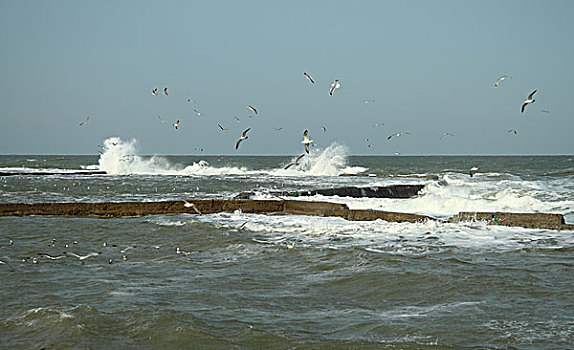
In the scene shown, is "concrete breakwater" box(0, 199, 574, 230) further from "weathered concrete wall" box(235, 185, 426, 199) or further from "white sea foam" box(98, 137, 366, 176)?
"white sea foam" box(98, 137, 366, 176)

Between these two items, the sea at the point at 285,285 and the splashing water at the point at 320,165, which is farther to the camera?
the splashing water at the point at 320,165

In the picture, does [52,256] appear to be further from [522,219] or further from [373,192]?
[373,192]

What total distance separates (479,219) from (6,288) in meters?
8.91

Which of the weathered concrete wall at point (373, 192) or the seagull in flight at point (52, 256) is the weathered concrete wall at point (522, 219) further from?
the seagull in flight at point (52, 256)

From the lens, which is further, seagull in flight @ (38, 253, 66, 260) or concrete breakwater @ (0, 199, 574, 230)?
concrete breakwater @ (0, 199, 574, 230)

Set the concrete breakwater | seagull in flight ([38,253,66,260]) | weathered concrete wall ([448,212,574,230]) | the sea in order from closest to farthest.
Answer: the sea → seagull in flight ([38,253,66,260]) → weathered concrete wall ([448,212,574,230]) → the concrete breakwater

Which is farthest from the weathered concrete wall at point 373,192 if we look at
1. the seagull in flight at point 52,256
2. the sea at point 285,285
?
the seagull in flight at point 52,256

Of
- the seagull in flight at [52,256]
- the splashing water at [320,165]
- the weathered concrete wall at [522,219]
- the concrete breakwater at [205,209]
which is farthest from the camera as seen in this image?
the splashing water at [320,165]

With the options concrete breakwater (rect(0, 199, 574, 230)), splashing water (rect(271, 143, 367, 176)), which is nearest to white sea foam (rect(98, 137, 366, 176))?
splashing water (rect(271, 143, 367, 176))

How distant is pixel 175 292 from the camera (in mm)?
7152

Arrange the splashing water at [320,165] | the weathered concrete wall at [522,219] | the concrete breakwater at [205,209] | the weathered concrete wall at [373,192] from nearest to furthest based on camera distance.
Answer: the weathered concrete wall at [522,219]
the concrete breakwater at [205,209]
the weathered concrete wall at [373,192]
the splashing water at [320,165]

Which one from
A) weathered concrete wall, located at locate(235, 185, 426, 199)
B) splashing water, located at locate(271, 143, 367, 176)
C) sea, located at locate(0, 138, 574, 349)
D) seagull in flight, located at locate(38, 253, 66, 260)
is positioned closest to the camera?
sea, located at locate(0, 138, 574, 349)

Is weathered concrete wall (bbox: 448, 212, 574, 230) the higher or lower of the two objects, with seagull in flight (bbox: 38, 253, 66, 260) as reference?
higher

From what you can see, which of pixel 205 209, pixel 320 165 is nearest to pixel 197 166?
pixel 320 165
